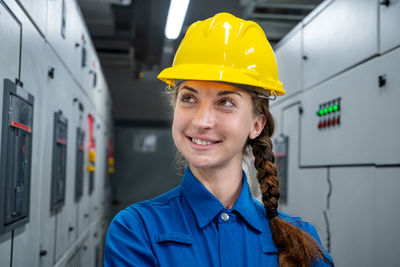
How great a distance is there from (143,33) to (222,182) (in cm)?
440

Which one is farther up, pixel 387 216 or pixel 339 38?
pixel 339 38

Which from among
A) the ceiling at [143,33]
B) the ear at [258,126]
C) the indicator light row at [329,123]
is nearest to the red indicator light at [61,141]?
the ear at [258,126]

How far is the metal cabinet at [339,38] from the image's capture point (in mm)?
2090

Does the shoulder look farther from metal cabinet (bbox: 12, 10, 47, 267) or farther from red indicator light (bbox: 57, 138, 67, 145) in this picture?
red indicator light (bbox: 57, 138, 67, 145)

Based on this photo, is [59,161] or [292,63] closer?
[59,161]

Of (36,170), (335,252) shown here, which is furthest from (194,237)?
(335,252)

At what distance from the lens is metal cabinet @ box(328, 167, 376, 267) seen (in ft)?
6.66

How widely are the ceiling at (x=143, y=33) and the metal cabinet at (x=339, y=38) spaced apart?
1155 mm

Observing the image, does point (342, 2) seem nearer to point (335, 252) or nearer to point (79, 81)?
point (335, 252)

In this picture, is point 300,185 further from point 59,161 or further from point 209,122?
point 209,122

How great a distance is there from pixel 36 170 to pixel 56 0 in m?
0.93

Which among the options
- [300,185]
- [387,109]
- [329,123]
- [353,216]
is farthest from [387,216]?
[300,185]

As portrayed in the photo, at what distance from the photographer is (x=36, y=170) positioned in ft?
5.94

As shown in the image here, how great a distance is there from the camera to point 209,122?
1.11 meters
